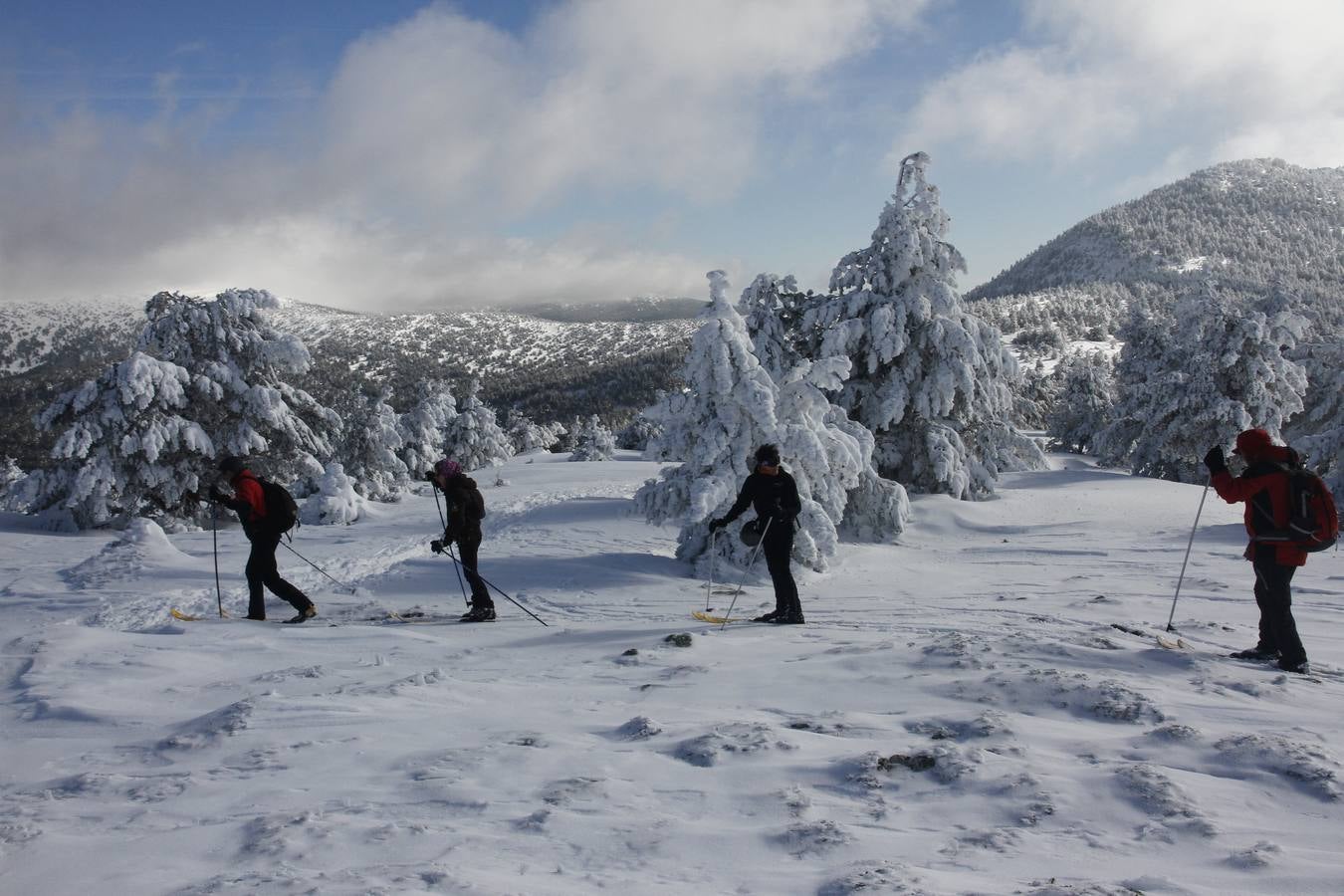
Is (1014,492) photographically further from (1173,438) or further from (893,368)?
(1173,438)

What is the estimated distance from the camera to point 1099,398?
49312mm

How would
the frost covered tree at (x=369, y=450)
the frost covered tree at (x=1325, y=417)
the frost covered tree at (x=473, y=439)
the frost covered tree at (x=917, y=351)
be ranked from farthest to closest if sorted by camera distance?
the frost covered tree at (x=473, y=439)
the frost covered tree at (x=369, y=450)
the frost covered tree at (x=1325, y=417)
the frost covered tree at (x=917, y=351)

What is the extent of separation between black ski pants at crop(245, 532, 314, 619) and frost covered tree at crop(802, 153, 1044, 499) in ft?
39.9

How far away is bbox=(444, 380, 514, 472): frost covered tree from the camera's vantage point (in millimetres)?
40594

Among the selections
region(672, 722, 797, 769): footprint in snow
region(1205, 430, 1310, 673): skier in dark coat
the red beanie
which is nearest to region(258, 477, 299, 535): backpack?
region(672, 722, 797, 769): footprint in snow

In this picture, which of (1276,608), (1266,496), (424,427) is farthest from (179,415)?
(1276,608)

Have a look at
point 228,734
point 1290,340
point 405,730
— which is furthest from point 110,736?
point 1290,340

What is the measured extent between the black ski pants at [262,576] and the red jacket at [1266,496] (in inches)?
350

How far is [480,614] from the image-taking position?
8211mm

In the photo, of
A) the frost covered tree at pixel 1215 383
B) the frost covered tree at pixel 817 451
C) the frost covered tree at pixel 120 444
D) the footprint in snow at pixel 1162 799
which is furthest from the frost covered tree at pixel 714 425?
the frost covered tree at pixel 1215 383

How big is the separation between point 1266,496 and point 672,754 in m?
5.38

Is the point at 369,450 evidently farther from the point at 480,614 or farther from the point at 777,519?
the point at 777,519

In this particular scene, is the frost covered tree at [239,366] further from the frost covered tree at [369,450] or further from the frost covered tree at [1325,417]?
the frost covered tree at [1325,417]

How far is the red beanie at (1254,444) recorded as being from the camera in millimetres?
6012
